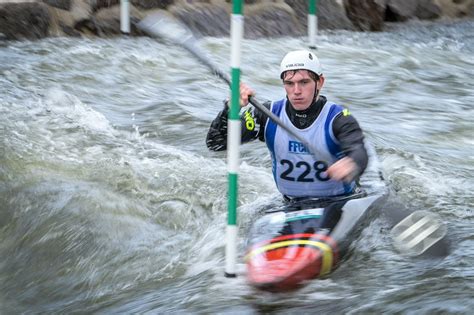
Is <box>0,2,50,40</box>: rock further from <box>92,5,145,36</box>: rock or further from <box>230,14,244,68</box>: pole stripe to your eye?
<box>230,14,244,68</box>: pole stripe

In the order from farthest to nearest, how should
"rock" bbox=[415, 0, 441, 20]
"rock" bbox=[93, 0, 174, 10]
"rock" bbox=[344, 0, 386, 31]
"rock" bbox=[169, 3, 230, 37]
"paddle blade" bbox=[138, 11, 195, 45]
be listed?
1. "rock" bbox=[415, 0, 441, 20]
2. "rock" bbox=[344, 0, 386, 31]
3. "rock" bbox=[169, 3, 230, 37]
4. "rock" bbox=[93, 0, 174, 10]
5. "paddle blade" bbox=[138, 11, 195, 45]

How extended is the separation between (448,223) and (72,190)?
7.59 feet

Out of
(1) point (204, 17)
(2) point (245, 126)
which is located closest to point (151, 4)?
(1) point (204, 17)

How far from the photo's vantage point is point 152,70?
878 centimetres

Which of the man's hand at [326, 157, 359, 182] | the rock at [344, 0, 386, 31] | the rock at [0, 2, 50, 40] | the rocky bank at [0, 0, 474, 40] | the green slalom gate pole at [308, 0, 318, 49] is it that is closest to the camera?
the man's hand at [326, 157, 359, 182]

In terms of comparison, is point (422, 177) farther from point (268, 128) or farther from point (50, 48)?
point (50, 48)

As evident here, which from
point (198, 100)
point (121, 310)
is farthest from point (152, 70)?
point (121, 310)

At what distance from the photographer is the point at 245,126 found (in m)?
4.81

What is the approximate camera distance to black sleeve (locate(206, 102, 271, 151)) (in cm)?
481

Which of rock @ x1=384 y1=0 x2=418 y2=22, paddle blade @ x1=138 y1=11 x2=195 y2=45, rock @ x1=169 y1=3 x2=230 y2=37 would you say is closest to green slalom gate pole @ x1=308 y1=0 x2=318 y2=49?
rock @ x1=169 y1=3 x2=230 y2=37

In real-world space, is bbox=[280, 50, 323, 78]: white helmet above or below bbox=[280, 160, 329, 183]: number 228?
above

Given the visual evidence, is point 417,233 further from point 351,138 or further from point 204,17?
point 204,17

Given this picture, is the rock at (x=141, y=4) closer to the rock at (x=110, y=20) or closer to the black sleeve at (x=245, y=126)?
the rock at (x=110, y=20)

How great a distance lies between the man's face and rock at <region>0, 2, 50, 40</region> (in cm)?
496
